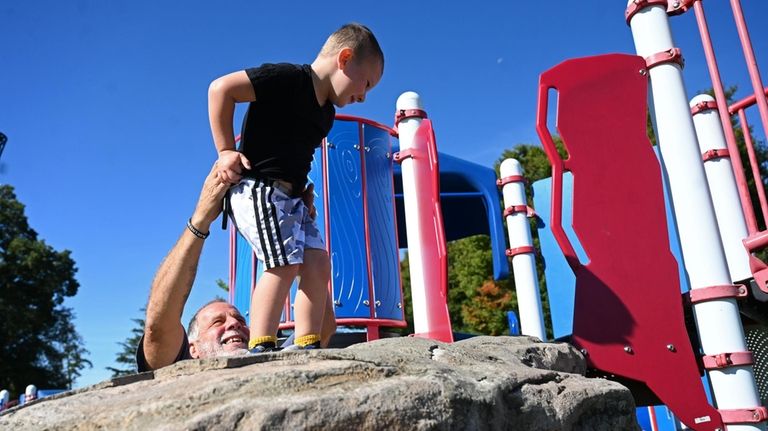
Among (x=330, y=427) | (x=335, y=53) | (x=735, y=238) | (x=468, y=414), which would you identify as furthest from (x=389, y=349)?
(x=735, y=238)

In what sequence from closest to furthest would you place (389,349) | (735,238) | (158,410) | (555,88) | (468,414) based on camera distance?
(158,410), (468,414), (389,349), (555,88), (735,238)

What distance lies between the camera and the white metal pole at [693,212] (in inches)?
103

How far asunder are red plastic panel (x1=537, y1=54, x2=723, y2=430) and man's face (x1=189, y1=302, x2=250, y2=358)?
1461 millimetres

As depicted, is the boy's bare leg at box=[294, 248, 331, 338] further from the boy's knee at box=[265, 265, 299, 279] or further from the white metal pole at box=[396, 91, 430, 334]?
the white metal pole at box=[396, 91, 430, 334]

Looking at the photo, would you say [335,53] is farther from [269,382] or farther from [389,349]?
[269,382]

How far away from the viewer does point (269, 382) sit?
1106 millimetres

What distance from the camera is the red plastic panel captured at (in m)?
2.60

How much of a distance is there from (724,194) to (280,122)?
3440 mm

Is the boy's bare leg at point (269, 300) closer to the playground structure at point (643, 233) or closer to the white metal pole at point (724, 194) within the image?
the playground structure at point (643, 233)

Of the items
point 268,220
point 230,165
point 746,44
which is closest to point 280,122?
point 230,165

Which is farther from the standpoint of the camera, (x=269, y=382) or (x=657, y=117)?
(x=657, y=117)

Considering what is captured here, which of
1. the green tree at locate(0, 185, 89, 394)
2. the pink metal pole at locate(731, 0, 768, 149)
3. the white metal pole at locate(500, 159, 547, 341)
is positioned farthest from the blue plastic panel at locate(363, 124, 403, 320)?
the green tree at locate(0, 185, 89, 394)

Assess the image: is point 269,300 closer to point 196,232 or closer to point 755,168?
point 196,232

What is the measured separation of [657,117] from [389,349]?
2134mm
